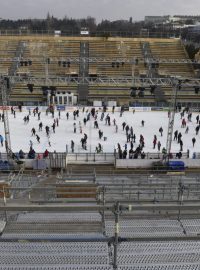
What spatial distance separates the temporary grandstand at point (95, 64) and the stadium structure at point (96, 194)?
0.13 m

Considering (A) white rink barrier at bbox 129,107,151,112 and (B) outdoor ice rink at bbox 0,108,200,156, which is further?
(A) white rink barrier at bbox 129,107,151,112

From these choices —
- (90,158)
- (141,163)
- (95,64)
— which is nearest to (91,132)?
(90,158)

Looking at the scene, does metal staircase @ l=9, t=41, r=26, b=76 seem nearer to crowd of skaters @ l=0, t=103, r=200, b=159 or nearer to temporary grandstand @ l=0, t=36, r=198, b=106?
temporary grandstand @ l=0, t=36, r=198, b=106

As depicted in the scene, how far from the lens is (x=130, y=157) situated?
16.7 meters

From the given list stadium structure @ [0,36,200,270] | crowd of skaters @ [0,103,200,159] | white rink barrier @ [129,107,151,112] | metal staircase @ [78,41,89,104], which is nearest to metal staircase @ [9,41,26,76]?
stadium structure @ [0,36,200,270]

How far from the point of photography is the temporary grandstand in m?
33.7

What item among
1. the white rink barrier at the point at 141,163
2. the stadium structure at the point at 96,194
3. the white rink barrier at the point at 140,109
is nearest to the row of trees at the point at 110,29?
the stadium structure at the point at 96,194

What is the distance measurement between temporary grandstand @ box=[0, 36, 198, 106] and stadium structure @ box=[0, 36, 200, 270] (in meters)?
0.13

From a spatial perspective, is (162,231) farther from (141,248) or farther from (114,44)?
(114,44)

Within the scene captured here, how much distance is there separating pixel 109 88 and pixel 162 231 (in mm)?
31807

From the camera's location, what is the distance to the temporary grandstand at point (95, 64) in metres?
33.7

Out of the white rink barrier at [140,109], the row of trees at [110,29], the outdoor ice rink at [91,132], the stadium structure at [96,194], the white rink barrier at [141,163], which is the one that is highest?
the row of trees at [110,29]

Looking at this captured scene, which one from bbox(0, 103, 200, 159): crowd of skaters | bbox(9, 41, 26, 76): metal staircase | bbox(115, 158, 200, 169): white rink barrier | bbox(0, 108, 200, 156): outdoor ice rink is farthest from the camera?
bbox(9, 41, 26, 76): metal staircase

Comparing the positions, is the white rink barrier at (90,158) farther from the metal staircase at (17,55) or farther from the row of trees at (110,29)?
the row of trees at (110,29)
